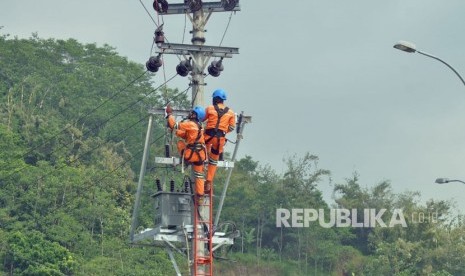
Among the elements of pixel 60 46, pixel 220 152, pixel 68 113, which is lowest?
pixel 220 152

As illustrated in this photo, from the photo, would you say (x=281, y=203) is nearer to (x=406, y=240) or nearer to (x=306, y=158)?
(x=306, y=158)

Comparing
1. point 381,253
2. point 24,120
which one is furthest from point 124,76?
point 381,253

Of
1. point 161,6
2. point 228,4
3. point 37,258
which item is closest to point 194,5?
point 228,4

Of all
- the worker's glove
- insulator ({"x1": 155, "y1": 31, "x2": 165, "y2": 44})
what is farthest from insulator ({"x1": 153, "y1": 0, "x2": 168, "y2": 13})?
the worker's glove

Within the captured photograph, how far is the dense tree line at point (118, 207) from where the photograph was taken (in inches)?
3115

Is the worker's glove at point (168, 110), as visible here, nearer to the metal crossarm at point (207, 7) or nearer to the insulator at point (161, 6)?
the metal crossarm at point (207, 7)

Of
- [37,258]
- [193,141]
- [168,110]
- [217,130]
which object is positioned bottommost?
[193,141]

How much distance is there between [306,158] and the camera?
95812 millimetres

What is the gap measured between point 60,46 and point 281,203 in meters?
40.4

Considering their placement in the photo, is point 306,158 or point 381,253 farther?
point 306,158

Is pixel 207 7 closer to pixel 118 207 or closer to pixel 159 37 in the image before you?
pixel 159 37

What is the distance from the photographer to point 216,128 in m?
31.2

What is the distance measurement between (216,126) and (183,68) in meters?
1.68

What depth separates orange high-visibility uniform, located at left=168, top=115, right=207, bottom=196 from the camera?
3055 centimetres
